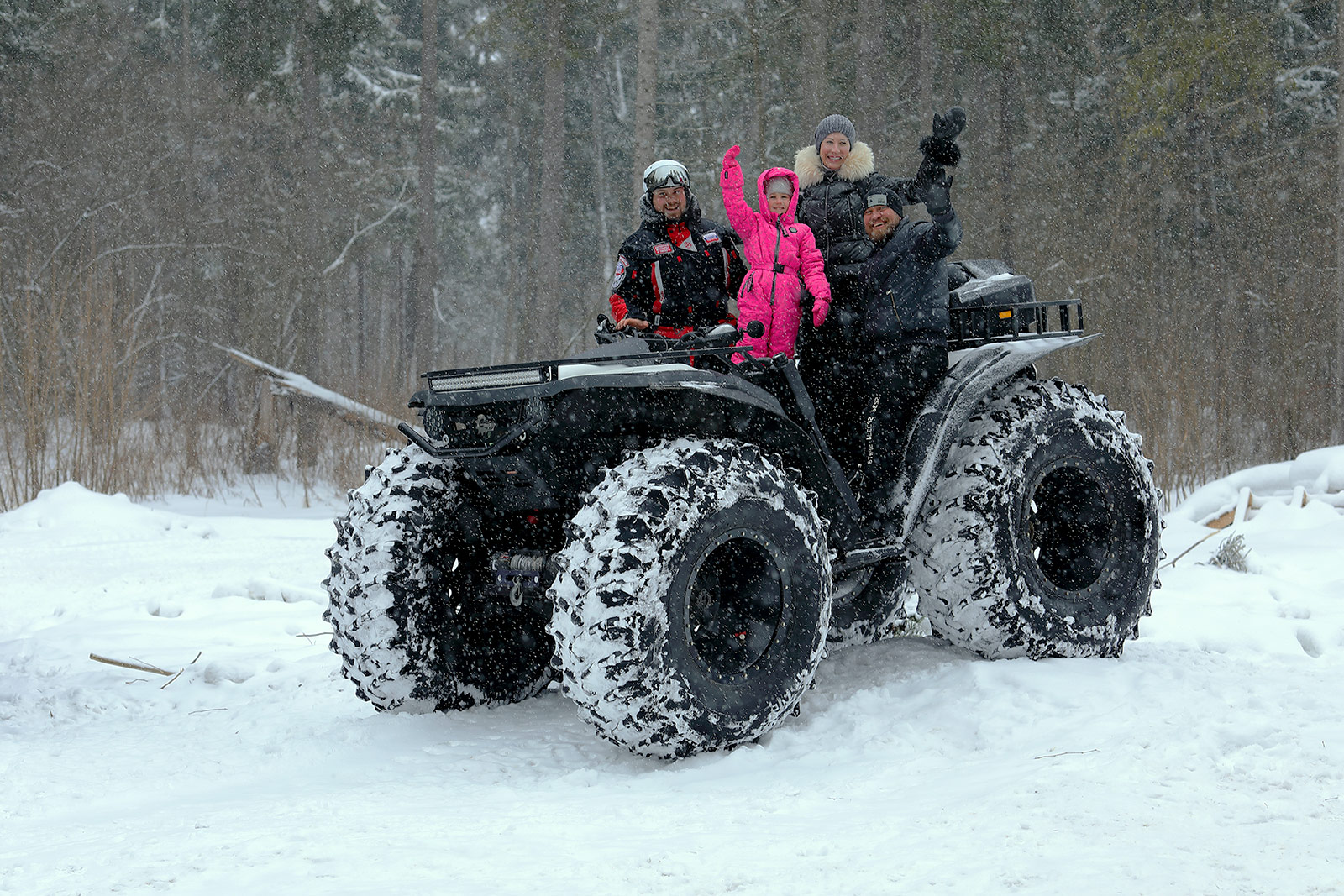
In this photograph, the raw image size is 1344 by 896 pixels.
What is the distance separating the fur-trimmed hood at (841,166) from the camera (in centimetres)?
544

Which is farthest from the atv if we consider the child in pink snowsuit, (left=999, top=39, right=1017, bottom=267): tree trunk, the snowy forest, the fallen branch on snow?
(left=999, top=39, right=1017, bottom=267): tree trunk

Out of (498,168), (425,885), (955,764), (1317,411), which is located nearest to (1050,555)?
(955,764)

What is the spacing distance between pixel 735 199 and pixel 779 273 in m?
0.66

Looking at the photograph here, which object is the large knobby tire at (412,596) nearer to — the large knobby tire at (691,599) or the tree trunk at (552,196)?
the large knobby tire at (691,599)

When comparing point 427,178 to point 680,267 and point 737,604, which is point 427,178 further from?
point 737,604

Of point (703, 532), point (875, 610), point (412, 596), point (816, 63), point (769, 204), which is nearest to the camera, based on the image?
point (703, 532)

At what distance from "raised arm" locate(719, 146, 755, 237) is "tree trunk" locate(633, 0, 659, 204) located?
9427 mm

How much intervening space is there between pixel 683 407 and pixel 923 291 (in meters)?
1.35

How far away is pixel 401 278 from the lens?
136 feet

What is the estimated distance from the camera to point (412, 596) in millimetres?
4297

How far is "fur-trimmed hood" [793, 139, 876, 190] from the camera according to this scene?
5.44 meters

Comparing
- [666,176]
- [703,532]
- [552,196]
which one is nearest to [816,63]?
[552,196]

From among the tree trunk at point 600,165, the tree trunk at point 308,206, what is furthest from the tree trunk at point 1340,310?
the tree trunk at point 600,165

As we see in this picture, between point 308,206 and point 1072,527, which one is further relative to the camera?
point 308,206
